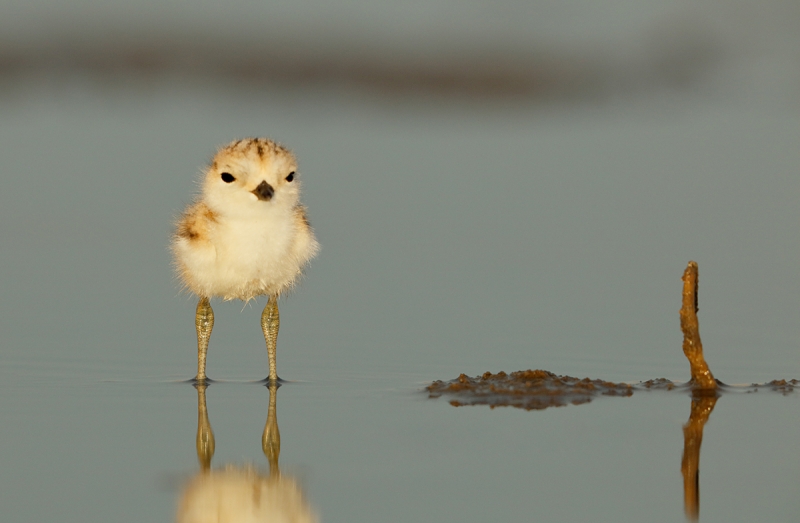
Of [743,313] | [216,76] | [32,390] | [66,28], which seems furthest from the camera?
[66,28]

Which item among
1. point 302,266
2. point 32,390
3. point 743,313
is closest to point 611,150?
point 743,313

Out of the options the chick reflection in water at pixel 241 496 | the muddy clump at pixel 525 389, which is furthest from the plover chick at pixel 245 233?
the chick reflection in water at pixel 241 496

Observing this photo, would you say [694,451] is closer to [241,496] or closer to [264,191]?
[241,496]

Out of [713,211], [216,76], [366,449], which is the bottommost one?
[366,449]

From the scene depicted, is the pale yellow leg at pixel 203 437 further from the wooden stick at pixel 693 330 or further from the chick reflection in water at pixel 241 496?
the wooden stick at pixel 693 330

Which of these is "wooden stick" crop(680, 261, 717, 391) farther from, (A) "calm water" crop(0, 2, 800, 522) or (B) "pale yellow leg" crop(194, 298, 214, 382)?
(B) "pale yellow leg" crop(194, 298, 214, 382)

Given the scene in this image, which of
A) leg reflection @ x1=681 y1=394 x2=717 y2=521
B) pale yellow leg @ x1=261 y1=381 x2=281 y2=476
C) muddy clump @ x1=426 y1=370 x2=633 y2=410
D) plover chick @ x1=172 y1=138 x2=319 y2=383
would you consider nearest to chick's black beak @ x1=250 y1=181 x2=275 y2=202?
plover chick @ x1=172 y1=138 x2=319 y2=383

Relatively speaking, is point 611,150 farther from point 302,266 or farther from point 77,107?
point 302,266
